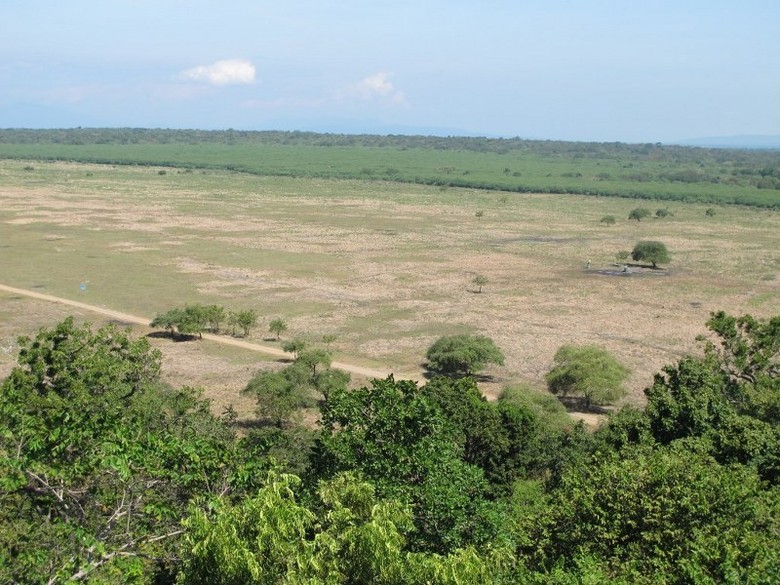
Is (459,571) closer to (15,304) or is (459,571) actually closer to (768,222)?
(15,304)

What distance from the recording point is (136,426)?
48.7 ft

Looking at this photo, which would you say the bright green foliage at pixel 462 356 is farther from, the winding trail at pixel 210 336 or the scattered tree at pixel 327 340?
the scattered tree at pixel 327 340

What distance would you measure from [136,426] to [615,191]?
13997 centimetres

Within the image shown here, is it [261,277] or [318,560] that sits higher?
[318,560]

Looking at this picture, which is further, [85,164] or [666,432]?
[85,164]

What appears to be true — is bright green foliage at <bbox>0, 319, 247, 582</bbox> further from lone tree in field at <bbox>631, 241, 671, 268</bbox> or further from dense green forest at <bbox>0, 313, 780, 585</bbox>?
lone tree in field at <bbox>631, 241, 671, 268</bbox>

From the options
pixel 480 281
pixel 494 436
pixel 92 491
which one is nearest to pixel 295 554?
pixel 92 491

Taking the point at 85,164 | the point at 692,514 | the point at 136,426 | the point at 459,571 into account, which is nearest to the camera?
the point at 459,571

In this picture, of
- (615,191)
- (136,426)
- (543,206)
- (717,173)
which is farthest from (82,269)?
(717,173)

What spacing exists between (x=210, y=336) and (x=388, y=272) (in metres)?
22.1

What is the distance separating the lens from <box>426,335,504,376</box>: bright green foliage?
38625mm

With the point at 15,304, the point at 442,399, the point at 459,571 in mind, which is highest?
the point at 459,571

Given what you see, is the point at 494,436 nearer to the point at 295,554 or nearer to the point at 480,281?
the point at 295,554

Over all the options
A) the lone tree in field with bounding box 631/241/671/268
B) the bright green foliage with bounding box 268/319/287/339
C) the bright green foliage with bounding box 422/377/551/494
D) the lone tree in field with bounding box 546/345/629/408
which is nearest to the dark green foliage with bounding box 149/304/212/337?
the bright green foliage with bounding box 268/319/287/339
